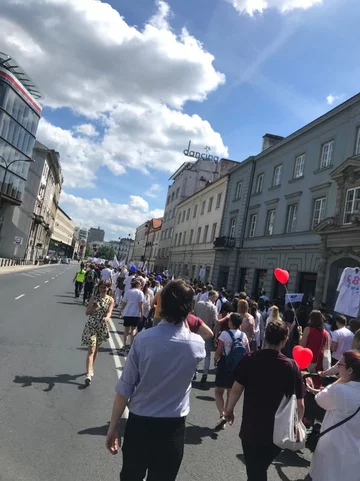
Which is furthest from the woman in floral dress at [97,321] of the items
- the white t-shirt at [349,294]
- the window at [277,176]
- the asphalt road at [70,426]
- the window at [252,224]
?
the window at [252,224]

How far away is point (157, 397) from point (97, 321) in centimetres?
458

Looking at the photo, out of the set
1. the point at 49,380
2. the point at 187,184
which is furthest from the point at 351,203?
the point at 187,184

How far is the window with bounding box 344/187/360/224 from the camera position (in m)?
17.4

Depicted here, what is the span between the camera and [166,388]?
2.54 m

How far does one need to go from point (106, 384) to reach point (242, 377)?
3.86 metres

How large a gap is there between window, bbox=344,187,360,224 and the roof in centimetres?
4336

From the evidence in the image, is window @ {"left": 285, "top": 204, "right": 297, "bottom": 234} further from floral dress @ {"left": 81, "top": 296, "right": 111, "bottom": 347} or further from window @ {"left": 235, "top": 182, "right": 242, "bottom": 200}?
floral dress @ {"left": 81, "top": 296, "right": 111, "bottom": 347}

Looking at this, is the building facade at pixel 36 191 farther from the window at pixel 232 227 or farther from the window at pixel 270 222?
the window at pixel 270 222

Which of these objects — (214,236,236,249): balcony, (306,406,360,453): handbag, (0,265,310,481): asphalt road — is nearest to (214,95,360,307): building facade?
(214,236,236,249): balcony

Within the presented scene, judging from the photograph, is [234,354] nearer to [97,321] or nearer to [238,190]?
[97,321]

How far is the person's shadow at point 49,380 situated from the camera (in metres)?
5.97

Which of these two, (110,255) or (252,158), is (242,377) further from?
(110,255)

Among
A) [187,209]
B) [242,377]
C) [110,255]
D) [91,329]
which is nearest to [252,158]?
[187,209]

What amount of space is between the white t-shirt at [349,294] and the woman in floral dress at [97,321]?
22.9ft
